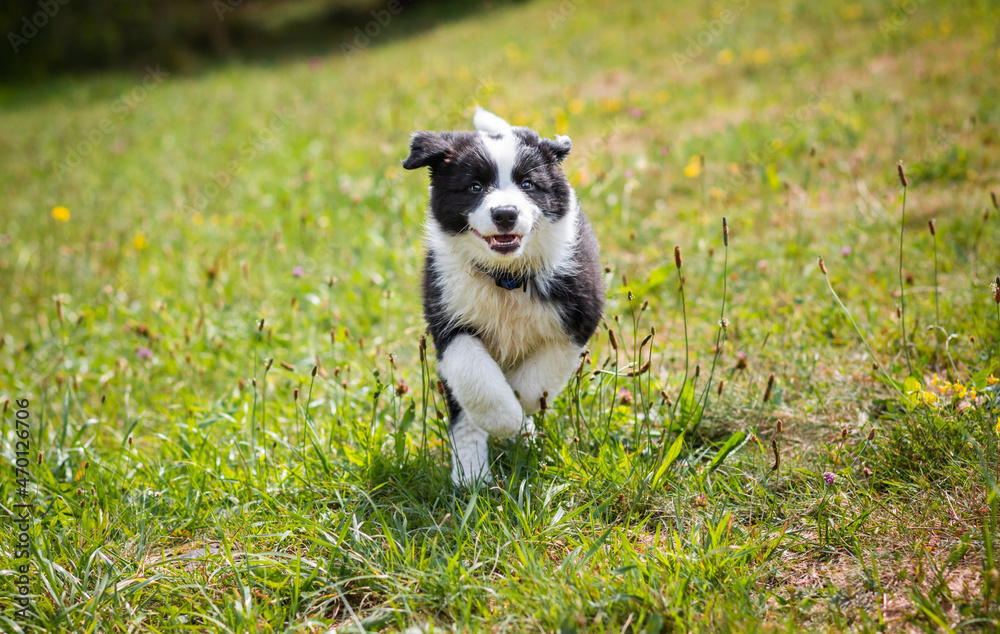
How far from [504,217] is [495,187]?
0.80 ft

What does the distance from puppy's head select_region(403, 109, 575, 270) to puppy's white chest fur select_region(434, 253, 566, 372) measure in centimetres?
9

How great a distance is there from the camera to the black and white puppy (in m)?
2.58

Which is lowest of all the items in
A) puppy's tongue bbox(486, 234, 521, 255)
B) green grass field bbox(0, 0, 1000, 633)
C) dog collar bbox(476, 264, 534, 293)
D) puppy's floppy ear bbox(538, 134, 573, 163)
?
green grass field bbox(0, 0, 1000, 633)

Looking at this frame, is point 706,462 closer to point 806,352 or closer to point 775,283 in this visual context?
point 806,352

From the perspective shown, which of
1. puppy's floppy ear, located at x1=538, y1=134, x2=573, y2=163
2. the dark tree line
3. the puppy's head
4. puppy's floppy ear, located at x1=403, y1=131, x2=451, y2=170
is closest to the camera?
the puppy's head

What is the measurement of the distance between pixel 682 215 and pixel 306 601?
3.58m

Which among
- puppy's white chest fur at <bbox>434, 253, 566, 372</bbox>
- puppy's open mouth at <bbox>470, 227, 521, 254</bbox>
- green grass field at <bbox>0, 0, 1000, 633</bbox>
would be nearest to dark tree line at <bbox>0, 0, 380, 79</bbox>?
green grass field at <bbox>0, 0, 1000, 633</bbox>

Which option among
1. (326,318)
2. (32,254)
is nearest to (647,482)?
(326,318)

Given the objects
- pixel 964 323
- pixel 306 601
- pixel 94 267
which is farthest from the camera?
pixel 94 267

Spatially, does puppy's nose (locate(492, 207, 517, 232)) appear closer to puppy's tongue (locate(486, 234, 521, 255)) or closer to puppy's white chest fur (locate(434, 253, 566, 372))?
puppy's tongue (locate(486, 234, 521, 255))

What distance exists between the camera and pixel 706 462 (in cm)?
266

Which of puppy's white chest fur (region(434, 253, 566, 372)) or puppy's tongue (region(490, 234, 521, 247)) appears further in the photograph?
puppy's white chest fur (region(434, 253, 566, 372))

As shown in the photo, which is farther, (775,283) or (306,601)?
(775,283)

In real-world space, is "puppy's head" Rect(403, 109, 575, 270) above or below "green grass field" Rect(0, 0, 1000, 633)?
above
